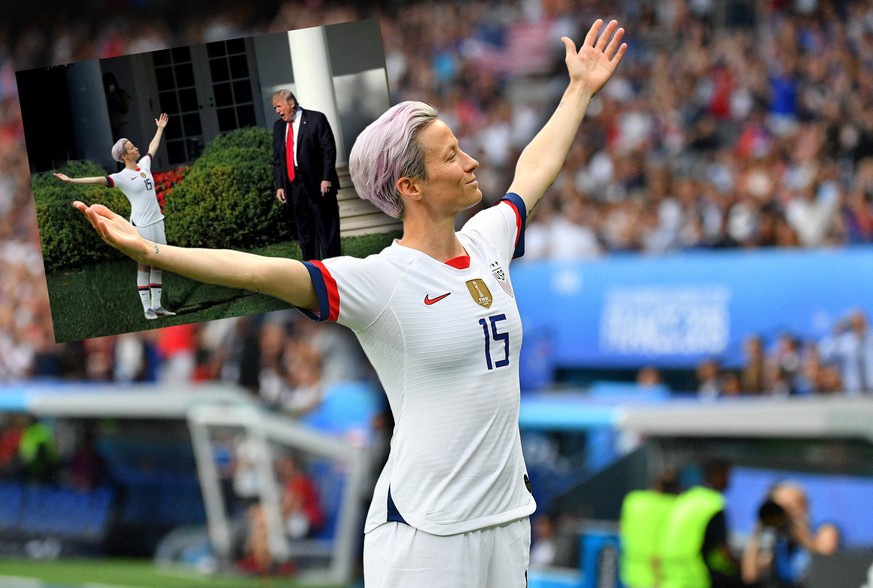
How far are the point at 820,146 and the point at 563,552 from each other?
455 cm

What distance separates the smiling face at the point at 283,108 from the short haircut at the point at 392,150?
1.13ft

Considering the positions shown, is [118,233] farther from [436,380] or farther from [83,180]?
[436,380]

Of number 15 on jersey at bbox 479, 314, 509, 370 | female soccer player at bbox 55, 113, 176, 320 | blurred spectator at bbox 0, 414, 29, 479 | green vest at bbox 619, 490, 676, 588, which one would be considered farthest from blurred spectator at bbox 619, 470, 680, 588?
blurred spectator at bbox 0, 414, 29, 479

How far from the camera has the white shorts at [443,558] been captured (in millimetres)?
2916

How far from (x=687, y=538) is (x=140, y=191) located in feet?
17.7

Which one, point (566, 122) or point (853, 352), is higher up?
point (566, 122)

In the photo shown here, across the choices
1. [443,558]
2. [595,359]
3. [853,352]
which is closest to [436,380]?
[443,558]

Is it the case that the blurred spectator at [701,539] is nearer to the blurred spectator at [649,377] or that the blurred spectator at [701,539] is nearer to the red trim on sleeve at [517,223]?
the blurred spectator at [649,377]

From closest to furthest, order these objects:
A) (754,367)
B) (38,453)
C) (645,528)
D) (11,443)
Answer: (645,528), (754,367), (38,453), (11,443)

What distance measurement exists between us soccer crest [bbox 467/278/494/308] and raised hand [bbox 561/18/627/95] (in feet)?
3.01

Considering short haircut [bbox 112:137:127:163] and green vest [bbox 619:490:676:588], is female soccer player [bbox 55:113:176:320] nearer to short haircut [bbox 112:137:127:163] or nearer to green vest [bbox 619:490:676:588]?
short haircut [bbox 112:137:127:163]

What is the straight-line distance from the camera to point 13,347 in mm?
13844

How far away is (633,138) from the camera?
12383 millimetres

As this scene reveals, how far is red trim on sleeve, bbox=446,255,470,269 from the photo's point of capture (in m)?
3.06
